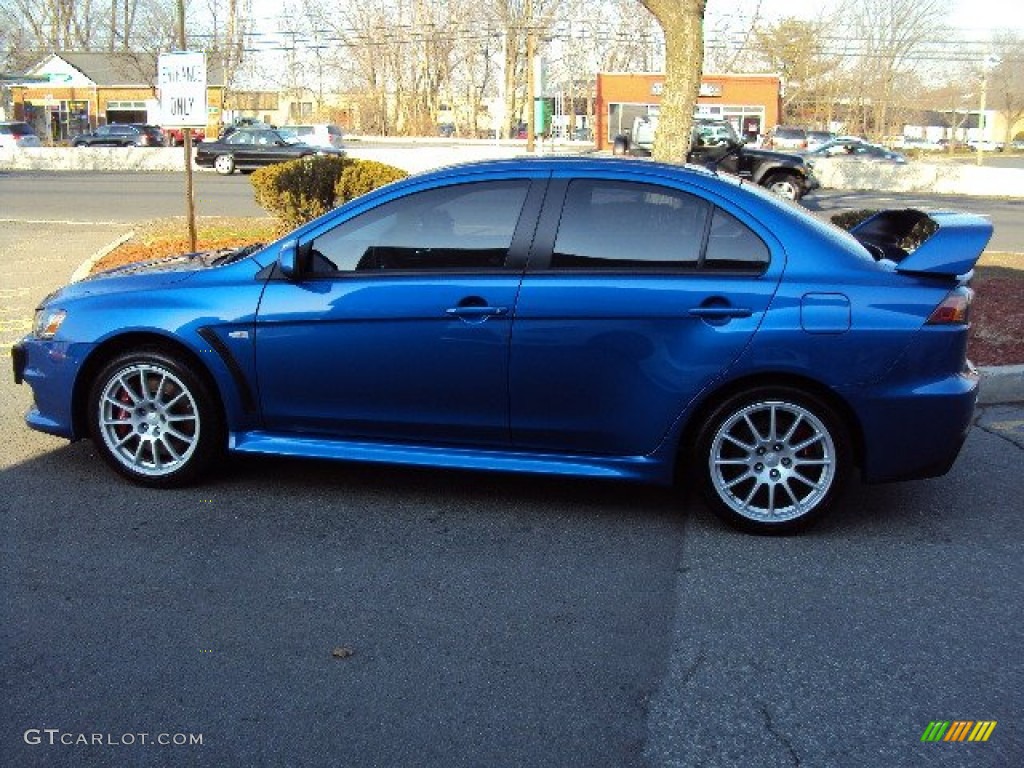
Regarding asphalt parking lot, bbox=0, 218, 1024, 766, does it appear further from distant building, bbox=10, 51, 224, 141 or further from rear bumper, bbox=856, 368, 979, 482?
distant building, bbox=10, 51, 224, 141

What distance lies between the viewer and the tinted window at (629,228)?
496cm

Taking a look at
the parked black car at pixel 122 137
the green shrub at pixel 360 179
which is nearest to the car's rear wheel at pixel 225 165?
the parked black car at pixel 122 137

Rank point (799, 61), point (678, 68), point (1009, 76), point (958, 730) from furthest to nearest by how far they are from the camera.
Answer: point (1009, 76), point (799, 61), point (678, 68), point (958, 730)

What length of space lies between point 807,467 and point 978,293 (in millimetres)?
6447

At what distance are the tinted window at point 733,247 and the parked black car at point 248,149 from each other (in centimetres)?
3071

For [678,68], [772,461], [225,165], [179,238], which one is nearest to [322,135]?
[225,165]

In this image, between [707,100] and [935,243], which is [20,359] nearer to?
[935,243]

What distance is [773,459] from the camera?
4.91 metres

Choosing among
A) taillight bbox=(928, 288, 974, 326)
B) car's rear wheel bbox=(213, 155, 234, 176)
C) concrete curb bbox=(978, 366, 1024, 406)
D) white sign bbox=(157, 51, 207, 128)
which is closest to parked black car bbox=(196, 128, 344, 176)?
car's rear wheel bbox=(213, 155, 234, 176)

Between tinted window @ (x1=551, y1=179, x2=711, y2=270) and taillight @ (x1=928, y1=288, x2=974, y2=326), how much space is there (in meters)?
1.06

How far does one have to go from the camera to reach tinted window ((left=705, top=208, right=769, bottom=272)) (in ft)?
16.1

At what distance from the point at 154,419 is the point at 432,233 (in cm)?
163

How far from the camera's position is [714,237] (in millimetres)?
4938

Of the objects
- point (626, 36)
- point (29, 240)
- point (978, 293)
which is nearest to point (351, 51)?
point (626, 36)
